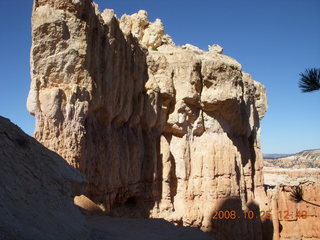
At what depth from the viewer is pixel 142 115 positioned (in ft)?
49.1

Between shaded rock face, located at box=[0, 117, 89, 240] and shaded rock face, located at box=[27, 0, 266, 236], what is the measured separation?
370cm

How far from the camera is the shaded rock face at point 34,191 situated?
408cm

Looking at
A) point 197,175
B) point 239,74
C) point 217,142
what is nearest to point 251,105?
point 239,74

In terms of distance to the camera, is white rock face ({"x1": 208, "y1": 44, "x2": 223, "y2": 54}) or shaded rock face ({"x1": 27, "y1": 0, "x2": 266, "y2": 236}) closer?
shaded rock face ({"x1": 27, "y1": 0, "x2": 266, "y2": 236})

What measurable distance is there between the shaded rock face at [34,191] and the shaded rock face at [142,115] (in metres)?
3.70

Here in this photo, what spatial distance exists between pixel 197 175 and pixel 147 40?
7505mm

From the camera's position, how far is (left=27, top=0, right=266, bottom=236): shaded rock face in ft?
32.0

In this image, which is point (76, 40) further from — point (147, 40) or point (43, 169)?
point (147, 40)
